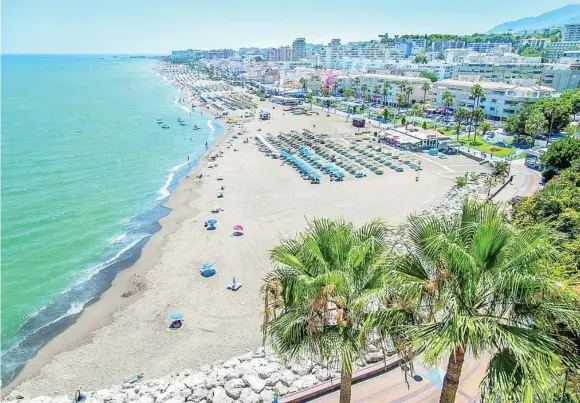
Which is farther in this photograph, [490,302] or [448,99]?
[448,99]

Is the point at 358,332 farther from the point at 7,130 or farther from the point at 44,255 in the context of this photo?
the point at 7,130

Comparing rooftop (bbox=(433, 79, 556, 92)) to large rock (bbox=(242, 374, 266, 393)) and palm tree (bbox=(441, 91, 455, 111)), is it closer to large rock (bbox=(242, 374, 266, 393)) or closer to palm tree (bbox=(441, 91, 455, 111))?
palm tree (bbox=(441, 91, 455, 111))

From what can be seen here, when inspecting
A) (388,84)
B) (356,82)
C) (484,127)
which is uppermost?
(388,84)

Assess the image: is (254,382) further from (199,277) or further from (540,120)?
(540,120)

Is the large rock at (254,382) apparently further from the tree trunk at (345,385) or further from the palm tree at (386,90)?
the palm tree at (386,90)

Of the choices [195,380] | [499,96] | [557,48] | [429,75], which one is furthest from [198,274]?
[557,48]
